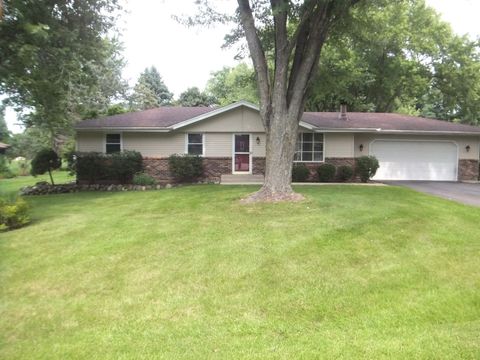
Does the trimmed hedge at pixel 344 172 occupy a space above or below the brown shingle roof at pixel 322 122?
below

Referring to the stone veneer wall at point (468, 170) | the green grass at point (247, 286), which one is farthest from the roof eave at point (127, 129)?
the stone veneer wall at point (468, 170)

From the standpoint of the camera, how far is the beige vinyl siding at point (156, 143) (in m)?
17.5

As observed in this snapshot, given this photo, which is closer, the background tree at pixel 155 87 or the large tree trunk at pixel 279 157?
the large tree trunk at pixel 279 157

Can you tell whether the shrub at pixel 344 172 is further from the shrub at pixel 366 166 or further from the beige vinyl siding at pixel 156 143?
the beige vinyl siding at pixel 156 143

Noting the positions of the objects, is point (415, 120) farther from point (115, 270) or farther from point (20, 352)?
point (20, 352)

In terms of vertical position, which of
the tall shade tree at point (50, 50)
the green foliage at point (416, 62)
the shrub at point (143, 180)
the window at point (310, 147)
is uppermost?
the green foliage at point (416, 62)

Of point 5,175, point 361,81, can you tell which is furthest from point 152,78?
point 361,81

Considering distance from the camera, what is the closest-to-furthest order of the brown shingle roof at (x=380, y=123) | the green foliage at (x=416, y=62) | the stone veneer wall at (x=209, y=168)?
the stone veneer wall at (x=209, y=168) < the brown shingle roof at (x=380, y=123) < the green foliage at (x=416, y=62)

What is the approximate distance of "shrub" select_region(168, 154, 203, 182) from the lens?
16.8 meters

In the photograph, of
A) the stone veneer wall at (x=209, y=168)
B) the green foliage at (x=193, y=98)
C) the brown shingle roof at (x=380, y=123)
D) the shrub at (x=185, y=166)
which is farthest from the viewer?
the green foliage at (x=193, y=98)

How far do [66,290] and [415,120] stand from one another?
65.1 ft

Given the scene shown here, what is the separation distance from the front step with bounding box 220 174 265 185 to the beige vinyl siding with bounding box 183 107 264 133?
2.08 meters

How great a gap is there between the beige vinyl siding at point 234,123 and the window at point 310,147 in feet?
6.95

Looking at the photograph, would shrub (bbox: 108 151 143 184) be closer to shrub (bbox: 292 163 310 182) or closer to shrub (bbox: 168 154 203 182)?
shrub (bbox: 168 154 203 182)
